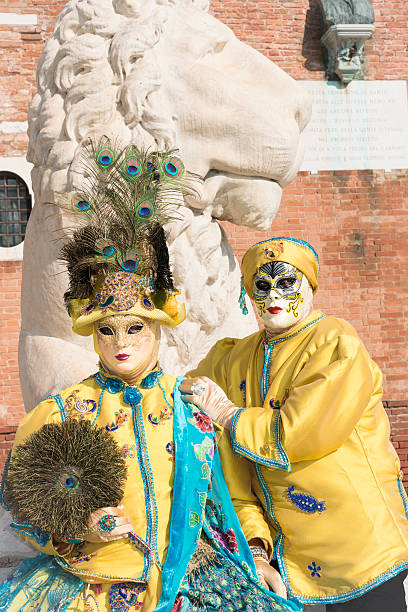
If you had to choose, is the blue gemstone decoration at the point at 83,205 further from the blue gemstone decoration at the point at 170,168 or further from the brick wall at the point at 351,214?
the brick wall at the point at 351,214

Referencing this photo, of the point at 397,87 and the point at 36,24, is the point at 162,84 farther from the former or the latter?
the point at 397,87

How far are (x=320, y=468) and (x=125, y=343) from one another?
72cm

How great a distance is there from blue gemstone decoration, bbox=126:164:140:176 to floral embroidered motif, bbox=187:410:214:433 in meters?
0.76

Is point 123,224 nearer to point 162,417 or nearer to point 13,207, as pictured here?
point 162,417

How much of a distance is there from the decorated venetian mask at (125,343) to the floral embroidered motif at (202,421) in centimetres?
21

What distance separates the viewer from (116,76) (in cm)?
268

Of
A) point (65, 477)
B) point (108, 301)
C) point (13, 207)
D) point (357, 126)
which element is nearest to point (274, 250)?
point (108, 301)

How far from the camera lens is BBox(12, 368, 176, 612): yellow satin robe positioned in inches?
76.9

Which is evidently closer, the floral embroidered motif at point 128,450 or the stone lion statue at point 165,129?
the floral embroidered motif at point 128,450

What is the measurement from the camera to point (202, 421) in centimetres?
213

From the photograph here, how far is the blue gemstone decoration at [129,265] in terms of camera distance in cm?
206

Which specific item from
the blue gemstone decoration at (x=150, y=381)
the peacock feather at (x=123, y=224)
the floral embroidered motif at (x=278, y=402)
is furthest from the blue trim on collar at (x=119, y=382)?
the floral embroidered motif at (x=278, y=402)

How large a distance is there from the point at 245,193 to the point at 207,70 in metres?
0.51

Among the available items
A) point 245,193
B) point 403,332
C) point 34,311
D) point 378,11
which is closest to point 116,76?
point 245,193
